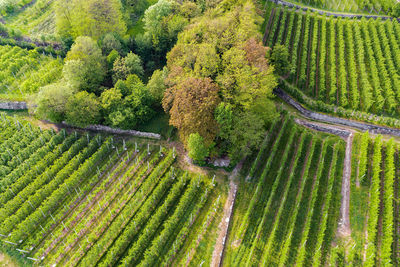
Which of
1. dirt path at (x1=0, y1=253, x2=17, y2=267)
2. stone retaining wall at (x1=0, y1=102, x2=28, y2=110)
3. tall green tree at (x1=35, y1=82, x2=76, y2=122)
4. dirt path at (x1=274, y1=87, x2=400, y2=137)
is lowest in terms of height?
dirt path at (x1=0, y1=253, x2=17, y2=267)

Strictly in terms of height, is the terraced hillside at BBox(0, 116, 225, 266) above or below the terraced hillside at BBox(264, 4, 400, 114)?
below

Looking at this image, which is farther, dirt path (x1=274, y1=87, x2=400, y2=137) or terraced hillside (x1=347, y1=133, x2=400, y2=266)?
dirt path (x1=274, y1=87, x2=400, y2=137)

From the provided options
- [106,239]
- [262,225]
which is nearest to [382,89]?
[262,225]

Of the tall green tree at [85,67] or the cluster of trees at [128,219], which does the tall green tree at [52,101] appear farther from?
the cluster of trees at [128,219]

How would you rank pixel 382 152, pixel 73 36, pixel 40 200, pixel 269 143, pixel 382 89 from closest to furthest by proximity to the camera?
pixel 40 200 < pixel 382 152 < pixel 269 143 < pixel 382 89 < pixel 73 36

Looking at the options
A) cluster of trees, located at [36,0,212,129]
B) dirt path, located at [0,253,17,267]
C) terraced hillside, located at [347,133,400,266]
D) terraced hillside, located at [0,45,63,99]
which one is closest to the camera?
terraced hillside, located at [347,133,400,266]

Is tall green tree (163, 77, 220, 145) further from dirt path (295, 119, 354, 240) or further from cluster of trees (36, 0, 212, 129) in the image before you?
dirt path (295, 119, 354, 240)

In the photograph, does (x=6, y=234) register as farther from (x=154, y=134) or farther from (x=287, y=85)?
(x=287, y=85)

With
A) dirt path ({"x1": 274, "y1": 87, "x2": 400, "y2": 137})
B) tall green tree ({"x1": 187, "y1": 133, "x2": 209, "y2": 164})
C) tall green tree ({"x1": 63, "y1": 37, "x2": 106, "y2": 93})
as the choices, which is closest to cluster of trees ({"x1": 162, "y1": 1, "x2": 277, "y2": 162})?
tall green tree ({"x1": 187, "y1": 133, "x2": 209, "y2": 164})
